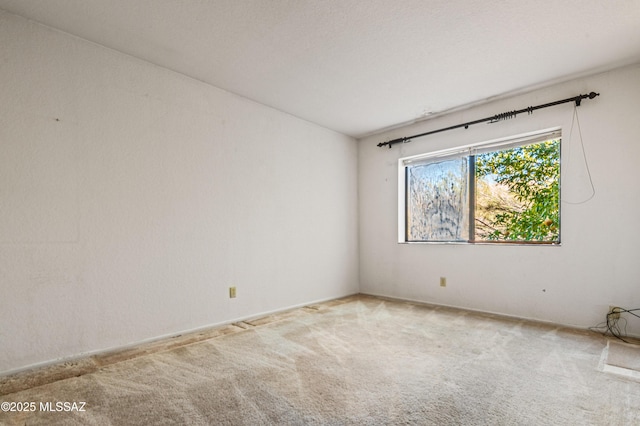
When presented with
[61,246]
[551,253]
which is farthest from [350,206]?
[61,246]

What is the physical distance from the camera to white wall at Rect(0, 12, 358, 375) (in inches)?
82.5

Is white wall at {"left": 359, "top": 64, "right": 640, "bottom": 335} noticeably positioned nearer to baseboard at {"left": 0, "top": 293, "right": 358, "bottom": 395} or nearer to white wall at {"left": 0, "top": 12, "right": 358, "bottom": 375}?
white wall at {"left": 0, "top": 12, "right": 358, "bottom": 375}

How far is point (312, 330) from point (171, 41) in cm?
271

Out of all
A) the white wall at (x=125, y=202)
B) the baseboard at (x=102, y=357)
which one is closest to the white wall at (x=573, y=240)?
the white wall at (x=125, y=202)

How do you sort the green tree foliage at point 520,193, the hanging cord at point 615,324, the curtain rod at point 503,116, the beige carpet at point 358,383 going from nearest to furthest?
the beige carpet at point 358,383 → the hanging cord at point 615,324 → the curtain rod at point 503,116 → the green tree foliage at point 520,193

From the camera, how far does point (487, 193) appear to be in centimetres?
384

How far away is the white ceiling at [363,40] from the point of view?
207cm

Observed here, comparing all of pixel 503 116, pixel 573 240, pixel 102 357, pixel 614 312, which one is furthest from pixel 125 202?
pixel 614 312

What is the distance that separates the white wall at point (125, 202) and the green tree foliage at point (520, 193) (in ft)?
7.78

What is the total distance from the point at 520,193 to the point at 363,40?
2.62m

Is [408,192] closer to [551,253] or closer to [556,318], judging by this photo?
[551,253]

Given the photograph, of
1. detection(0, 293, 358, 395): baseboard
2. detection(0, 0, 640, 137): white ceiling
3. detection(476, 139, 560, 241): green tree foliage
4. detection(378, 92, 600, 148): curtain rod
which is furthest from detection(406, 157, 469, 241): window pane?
detection(0, 293, 358, 395): baseboard

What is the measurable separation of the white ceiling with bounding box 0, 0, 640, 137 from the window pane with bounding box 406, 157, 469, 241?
1036 mm

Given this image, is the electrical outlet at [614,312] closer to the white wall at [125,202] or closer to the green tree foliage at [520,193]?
the green tree foliage at [520,193]
